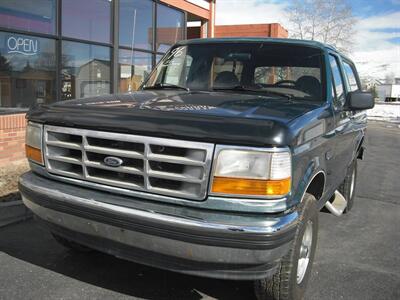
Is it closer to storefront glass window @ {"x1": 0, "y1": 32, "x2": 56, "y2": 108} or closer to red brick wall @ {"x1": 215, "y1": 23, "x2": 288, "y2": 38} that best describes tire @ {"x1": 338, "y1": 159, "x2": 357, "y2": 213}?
storefront glass window @ {"x1": 0, "y1": 32, "x2": 56, "y2": 108}

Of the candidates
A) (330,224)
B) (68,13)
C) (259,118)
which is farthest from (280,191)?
(68,13)

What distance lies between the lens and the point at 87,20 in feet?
30.3

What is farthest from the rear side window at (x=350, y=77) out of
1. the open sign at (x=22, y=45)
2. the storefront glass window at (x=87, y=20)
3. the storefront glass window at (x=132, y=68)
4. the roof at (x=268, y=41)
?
the storefront glass window at (x=132, y=68)

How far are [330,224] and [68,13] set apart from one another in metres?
6.04

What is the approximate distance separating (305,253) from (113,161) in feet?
5.09

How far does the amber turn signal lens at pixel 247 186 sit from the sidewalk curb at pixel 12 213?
3.01 metres

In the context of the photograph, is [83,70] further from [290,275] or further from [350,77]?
[290,275]

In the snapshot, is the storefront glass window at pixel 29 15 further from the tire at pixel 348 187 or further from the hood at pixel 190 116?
the tire at pixel 348 187

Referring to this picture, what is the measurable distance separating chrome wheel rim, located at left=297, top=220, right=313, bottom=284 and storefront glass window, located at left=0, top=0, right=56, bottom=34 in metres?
5.87

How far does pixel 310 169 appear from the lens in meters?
3.11

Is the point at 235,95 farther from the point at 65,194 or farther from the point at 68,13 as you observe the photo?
the point at 68,13

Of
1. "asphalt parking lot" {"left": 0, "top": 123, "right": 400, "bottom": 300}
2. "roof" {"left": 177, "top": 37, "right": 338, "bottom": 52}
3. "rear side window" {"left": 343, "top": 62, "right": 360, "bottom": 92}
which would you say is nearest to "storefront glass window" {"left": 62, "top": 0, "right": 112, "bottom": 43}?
"roof" {"left": 177, "top": 37, "right": 338, "bottom": 52}

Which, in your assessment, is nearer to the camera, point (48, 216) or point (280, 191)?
point (280, 191)

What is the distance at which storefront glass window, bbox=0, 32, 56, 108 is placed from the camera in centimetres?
741
